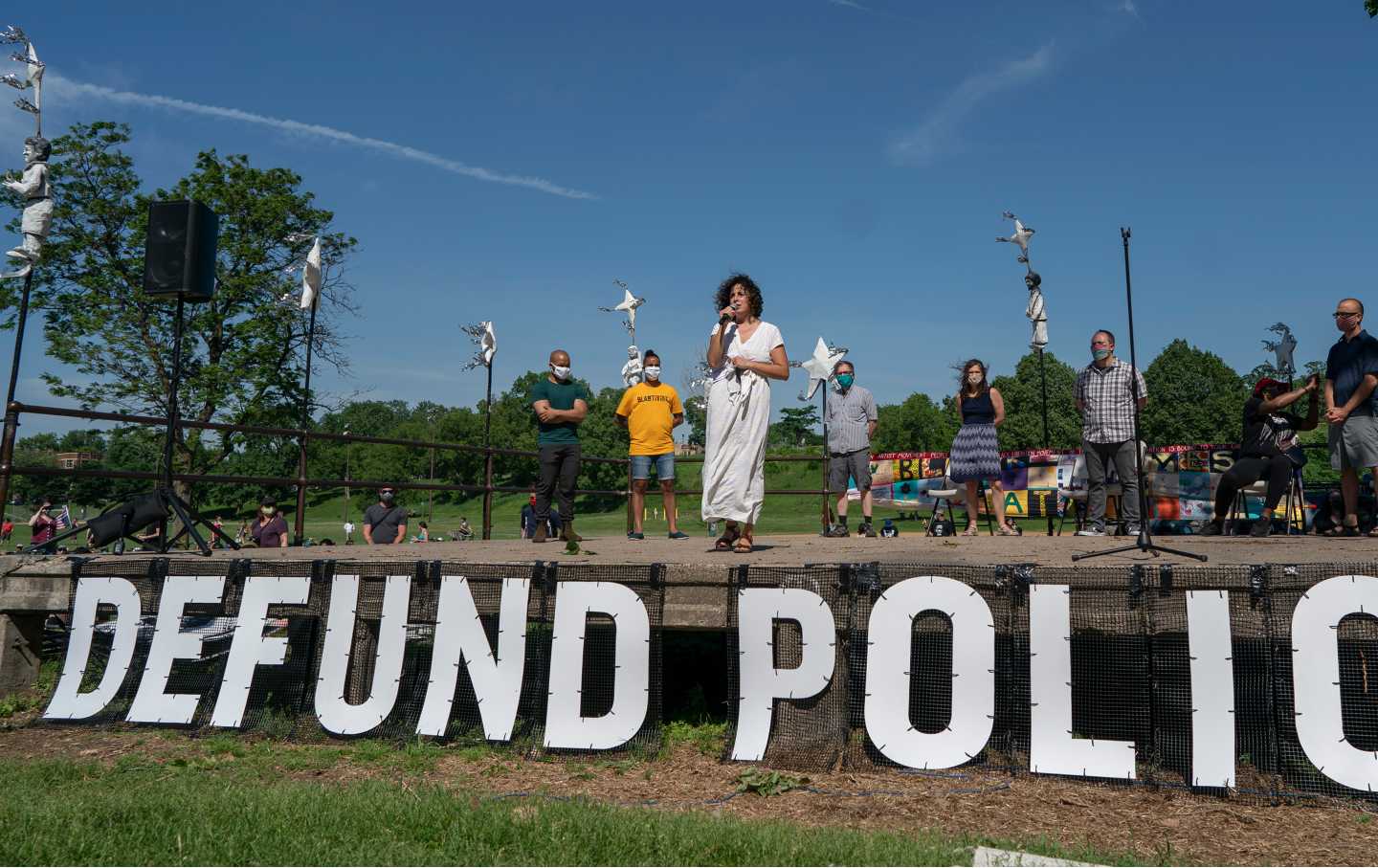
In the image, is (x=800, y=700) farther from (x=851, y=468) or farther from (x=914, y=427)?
(x=914, y=427)

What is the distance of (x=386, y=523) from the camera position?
12000mm

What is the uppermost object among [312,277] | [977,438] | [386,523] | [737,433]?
[312,277]

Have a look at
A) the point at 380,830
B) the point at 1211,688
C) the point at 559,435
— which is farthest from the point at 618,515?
the point at 380,830

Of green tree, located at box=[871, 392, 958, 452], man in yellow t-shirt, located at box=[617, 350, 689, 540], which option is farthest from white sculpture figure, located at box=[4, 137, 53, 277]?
green tree, located at box=[871, 392, 958, 452]

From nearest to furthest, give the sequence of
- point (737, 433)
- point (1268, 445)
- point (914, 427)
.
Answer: point (737, 433), point (1268, 445), point (914, 427)

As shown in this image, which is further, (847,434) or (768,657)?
(847,434)

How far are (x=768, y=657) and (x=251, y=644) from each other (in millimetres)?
3022

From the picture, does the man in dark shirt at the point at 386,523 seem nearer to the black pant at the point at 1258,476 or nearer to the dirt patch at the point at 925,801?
the dirt patch at the point at 925,801

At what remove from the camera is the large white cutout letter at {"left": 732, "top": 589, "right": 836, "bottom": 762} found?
15.1 feet

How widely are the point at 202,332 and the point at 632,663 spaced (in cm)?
2602

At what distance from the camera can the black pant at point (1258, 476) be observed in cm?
749

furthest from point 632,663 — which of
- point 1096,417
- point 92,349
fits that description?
point 92,349

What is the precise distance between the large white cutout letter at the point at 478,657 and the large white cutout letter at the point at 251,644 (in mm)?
947

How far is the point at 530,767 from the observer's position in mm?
4586
